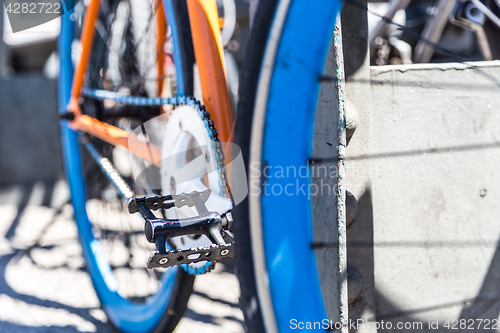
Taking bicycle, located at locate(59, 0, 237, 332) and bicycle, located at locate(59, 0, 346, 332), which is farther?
bicycle, located at locate(59, 0, 237, 332)

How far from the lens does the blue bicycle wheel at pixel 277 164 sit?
0.44 meters

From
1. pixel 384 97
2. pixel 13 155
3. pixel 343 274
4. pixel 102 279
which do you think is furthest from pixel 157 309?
pixel 13 155

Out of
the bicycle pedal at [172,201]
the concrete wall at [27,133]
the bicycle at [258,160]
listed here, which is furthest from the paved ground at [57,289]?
the concrete wall at [27,133]

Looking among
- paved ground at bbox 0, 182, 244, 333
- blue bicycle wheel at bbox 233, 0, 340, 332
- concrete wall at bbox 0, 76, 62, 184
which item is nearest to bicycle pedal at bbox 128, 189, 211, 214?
blue bicycle wheel at bbox 233, 0, 340, 332

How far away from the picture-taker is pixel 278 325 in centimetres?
45

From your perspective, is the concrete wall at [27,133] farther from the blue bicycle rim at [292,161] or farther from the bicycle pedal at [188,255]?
the blue bicycle rim at [292,161]

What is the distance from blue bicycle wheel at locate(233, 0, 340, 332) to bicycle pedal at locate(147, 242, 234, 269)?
153mm

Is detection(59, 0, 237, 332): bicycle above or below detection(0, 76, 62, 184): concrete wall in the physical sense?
below

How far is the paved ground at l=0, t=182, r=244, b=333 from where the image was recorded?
1.28m

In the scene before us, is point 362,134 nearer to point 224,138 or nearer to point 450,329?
point 224,138

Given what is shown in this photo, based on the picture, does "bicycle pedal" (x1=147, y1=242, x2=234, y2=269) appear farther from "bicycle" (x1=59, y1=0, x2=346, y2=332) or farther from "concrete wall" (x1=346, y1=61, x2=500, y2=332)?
"concrete wall" (x1=346, y1=61, x2=500, y2=332)

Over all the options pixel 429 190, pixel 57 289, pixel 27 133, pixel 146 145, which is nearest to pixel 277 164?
pixel 429 190

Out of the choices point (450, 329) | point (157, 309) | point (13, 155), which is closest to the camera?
point (450, 329)

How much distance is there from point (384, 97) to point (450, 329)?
0.48m
